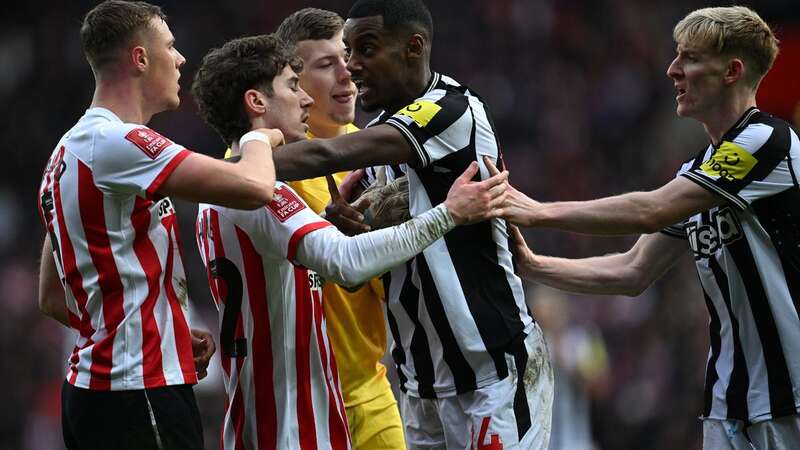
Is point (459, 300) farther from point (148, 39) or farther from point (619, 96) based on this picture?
point (619, 96)

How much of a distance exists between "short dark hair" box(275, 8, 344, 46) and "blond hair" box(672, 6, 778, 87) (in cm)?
172

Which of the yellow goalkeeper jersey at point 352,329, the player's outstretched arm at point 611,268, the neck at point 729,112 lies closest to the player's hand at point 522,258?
the player's outstretched arm at point 611,268

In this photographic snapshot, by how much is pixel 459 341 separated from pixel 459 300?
0.55 feet

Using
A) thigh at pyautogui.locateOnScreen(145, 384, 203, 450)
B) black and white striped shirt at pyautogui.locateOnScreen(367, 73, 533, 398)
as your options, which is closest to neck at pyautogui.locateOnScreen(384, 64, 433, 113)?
black and white striped shirt at pyautogui.locateOnScreen(367, 73, 533, 398)

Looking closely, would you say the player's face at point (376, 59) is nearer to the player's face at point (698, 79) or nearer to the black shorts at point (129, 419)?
the player's face at point (698, 79)

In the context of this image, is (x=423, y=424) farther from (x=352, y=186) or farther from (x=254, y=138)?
(x=254, y=138)

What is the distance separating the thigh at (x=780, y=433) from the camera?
197 inches

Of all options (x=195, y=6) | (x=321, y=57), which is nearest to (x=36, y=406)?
(x=195, y=6)

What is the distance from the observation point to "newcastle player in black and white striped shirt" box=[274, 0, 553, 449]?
4797 millimetres

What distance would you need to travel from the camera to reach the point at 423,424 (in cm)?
511

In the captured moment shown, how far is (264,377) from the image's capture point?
4695 mm

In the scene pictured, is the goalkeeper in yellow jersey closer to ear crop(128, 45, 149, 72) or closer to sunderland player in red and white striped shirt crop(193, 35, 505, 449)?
sunderland player in red and white striped shirt crop(193, 35, 505, 449)

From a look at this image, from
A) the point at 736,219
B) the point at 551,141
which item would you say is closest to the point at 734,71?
the point at 736,219

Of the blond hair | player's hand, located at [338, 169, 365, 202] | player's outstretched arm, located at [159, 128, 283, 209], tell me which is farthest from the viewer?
player's hand, located at [338, 169, 365, 202]
